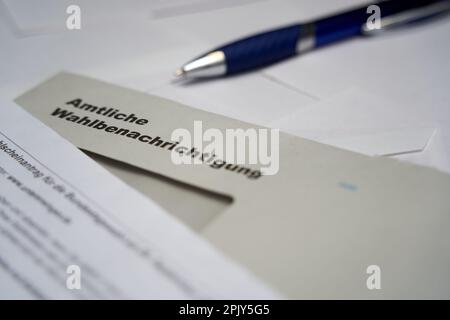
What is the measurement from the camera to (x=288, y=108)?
47 centimetres

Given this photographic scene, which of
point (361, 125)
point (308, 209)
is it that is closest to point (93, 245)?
point (308, 209)

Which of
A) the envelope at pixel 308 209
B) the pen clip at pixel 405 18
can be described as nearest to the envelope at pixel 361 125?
the envelope at pixel 308 209

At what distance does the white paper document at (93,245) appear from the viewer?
30 cm

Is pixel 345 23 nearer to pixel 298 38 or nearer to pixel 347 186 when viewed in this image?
pixel 298 38

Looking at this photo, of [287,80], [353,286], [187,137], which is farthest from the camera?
[287,80]

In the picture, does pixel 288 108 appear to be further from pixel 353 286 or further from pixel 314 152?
pixel 353 286

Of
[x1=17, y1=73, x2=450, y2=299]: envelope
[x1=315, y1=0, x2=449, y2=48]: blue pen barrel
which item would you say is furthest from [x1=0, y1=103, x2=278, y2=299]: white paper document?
[x1=315, y1=0, x2=449, y2=48]: blue pen barrel

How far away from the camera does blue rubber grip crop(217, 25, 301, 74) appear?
525 mm

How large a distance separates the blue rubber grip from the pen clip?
108 mm

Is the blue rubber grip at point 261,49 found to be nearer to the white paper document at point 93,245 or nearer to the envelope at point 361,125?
the envelope at point 361,125

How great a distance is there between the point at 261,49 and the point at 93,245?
0.32 meters

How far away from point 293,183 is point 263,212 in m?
0.04

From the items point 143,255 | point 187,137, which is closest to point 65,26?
point 187,137

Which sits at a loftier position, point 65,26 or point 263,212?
point 65,26
